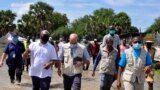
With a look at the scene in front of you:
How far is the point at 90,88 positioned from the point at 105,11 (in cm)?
14066

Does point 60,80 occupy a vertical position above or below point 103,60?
below

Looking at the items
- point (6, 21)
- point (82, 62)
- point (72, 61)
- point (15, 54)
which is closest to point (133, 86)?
point (82, 62)

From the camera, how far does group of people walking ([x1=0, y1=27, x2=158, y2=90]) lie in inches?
367

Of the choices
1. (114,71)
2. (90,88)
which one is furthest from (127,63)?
(90,88)

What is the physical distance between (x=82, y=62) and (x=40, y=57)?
133cm

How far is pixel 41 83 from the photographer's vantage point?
32.0 feet

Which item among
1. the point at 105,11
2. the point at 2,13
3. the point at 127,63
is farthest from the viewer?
the point at 105,11

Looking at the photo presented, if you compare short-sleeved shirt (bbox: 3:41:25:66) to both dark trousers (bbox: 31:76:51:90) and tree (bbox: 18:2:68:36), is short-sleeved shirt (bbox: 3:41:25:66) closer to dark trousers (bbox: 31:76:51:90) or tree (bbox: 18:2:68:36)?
dark trousers (bbox: 31:76:51:90)

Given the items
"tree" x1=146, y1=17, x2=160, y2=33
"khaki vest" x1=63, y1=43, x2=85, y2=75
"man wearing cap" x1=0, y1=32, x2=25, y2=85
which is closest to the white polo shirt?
"khaki vest" x1=63, y1=43, x2=85, y2=75

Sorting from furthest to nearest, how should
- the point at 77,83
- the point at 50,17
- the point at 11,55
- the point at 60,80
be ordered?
the point at 50,17 → the point at 60,80 → the point at 11,55 → the point at 77,83

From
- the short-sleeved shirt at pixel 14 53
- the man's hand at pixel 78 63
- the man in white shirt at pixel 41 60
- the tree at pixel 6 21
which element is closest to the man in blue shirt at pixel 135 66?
the man in white shirt at pixel 41 60

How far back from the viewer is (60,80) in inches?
730

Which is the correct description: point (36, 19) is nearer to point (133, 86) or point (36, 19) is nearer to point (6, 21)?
point (6, 21)

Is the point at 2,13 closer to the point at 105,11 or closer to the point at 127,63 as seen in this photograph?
the point at 105,11
